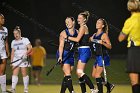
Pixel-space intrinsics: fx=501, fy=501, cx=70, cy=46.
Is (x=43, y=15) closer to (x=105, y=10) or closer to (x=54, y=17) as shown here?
(x=54, y=17)

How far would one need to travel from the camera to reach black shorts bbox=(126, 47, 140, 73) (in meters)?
7.41

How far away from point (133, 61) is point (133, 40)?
0.32 m

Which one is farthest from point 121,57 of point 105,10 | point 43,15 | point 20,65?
point 20,65

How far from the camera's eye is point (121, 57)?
21578 mm

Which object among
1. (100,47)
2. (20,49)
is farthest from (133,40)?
(20,49)

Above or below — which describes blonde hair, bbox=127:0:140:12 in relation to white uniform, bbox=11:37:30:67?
above

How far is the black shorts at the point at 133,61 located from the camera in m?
7.41

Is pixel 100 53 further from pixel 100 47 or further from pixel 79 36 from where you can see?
pixel 79 36

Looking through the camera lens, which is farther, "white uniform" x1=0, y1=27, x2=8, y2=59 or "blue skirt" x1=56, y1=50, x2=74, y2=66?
"white uniform" x1=0, y1=27, x2=8, y2=59

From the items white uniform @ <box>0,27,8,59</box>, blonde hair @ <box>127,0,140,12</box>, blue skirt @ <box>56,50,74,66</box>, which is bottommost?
blue skirt @ <box>56,50,74,66</box>

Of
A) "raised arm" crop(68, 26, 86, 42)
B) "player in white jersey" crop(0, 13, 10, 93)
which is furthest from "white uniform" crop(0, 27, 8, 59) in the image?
"raised arm" crop(68, 26, 86, 42)

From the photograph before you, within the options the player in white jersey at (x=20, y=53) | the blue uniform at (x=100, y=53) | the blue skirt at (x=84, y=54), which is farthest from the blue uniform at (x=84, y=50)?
the player in white jersey at (x=20, y=53)

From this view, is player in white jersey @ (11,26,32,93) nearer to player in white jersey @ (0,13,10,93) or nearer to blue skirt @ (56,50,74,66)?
player in white jersey @ (0,13,10,93)

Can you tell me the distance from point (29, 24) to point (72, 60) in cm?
1089
